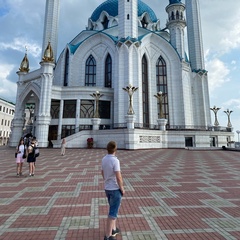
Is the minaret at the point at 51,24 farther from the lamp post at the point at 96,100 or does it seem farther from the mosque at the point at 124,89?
the lamp post at the point at 96,100

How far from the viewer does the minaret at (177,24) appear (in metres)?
37.1

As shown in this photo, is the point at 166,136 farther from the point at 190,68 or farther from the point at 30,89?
the point at 30,89

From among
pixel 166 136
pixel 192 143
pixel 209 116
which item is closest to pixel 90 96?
pixel 166 136

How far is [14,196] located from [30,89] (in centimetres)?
2864

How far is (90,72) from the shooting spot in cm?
3553

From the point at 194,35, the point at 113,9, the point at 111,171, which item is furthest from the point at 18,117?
the point at 194,35

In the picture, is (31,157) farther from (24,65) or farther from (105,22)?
(105,22)

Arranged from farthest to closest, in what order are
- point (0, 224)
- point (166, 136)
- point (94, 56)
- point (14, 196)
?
point (94, 56)
point (166, 136)
point (14, 196)
point (0, 224)

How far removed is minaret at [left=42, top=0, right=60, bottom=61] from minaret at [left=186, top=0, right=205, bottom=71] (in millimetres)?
27552

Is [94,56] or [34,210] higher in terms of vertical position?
[94,56]

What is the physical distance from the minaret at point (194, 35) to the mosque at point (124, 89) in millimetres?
199

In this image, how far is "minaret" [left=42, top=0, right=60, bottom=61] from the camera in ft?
122

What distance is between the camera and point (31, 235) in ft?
10.7

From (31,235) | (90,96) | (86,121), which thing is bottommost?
(31,235)
